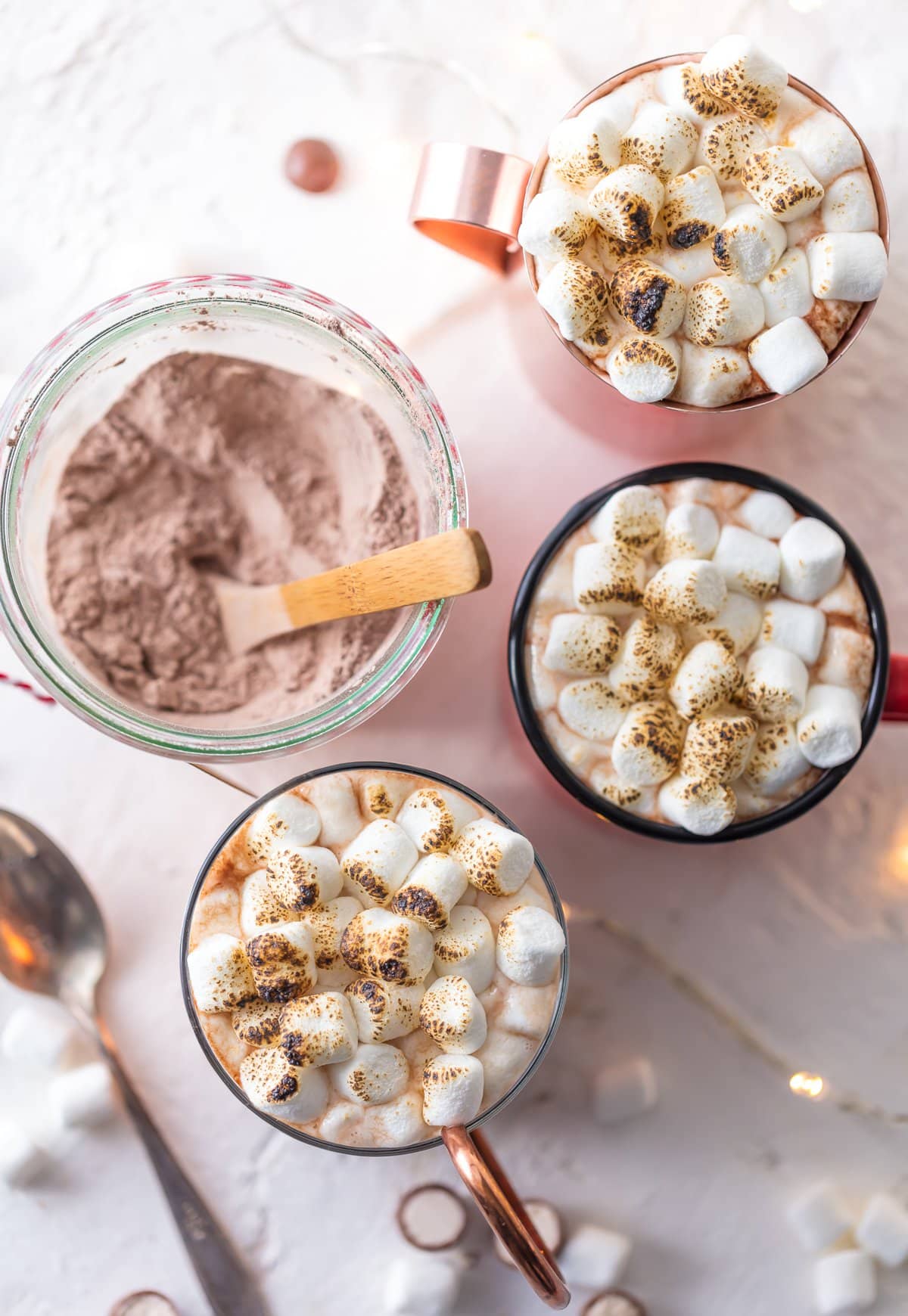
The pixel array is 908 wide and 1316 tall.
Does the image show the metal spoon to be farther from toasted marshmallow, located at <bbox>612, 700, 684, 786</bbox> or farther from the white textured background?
toasted marshmallow, located at <bbox>612, 700, 684, 786</bbox>

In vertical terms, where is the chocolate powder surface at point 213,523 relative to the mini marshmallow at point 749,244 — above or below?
below

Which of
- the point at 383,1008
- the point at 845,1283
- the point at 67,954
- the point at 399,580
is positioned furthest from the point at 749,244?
the point at 845,1283

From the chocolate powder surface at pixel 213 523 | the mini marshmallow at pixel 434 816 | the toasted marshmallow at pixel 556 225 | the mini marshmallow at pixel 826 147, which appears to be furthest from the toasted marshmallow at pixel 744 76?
the mini marshmallow at pixel 434 816

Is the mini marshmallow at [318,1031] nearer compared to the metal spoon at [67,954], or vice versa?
the mini marshmallow at [318,1031]

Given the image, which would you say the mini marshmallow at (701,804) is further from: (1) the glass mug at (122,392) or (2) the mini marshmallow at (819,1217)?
(2) the mini marshmallow at (819,1217)

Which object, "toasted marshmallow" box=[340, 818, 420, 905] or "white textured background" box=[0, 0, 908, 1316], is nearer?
"toasted marshmallow" box=[340, 818, 420, 905]

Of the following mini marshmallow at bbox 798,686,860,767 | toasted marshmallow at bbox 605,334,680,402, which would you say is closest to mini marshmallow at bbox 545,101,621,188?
toasted marshmallow at bbox 605,334,680,402

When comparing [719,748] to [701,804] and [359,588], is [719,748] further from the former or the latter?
[359,588]

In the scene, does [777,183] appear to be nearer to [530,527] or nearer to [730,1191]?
[530,527]

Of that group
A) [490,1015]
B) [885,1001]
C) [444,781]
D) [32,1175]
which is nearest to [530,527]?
[444,781]
